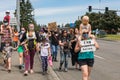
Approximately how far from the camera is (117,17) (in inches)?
3588

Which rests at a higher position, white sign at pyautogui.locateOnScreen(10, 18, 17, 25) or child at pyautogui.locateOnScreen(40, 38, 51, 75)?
white sign at pyautogui.locateOnScreen(10, 18, 17, 25)

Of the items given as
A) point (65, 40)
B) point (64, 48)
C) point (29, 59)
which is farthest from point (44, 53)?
point (65, 40)

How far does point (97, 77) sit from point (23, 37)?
117 inches

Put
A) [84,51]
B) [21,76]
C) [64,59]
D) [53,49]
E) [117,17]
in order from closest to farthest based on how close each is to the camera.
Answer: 1. [84,51]
2. [21,76]
3. [64,59]
4. [53,49]
5. [117,17]

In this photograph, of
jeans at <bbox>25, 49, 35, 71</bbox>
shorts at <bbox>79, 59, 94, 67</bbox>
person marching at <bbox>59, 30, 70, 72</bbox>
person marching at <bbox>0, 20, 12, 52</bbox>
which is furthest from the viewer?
person marching at <bbox>59, 30, 70, 72</bbox>

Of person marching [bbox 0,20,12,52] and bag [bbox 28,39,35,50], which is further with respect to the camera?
person marching [bbox 0,20,12,52]

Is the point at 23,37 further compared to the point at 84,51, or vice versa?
the point at 23,37

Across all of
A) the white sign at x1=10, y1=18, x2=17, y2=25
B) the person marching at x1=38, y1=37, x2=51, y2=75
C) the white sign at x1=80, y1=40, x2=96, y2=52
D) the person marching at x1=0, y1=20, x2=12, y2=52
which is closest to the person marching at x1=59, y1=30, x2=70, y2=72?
the person marching at x1=38, y1=37, x2=51, y2=75

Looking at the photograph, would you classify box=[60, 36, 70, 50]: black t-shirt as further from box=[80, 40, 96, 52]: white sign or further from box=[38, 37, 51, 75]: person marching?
box=[80, 40, 96, 52]: white sign

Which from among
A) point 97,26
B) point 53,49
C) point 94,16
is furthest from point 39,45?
point 94,16

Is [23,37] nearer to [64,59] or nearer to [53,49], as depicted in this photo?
[64,59]

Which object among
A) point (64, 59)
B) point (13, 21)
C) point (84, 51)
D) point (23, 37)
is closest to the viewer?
point (84, 51)

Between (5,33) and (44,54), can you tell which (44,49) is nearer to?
(44,54)

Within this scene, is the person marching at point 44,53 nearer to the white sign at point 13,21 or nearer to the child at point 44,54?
the child at point 44,54
